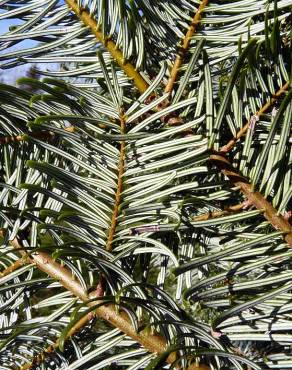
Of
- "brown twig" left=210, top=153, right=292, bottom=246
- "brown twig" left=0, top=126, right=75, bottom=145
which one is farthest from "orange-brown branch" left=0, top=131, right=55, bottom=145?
"brown twig" left=210, top=153, right=292, bottom=246

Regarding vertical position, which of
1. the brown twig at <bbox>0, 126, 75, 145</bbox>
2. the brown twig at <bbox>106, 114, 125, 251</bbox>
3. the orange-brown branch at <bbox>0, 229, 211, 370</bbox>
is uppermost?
the brown twig at <bbox>0, 126, 75, 145</bbox>

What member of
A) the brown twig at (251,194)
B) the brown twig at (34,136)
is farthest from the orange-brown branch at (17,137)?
the brown twig at (251,194)

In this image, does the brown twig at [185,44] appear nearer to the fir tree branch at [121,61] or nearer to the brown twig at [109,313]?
the fir tree branch at [121,61]

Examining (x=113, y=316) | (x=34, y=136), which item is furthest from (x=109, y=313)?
(x=34, y=136)

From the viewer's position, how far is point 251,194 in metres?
0.30

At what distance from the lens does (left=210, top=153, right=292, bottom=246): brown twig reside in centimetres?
30

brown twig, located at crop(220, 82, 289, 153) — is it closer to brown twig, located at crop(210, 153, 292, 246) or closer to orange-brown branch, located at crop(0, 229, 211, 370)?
brown twig, located at crop(210, 153, 292, 246)

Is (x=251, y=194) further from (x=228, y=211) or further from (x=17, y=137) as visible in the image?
(x=17, y=137)

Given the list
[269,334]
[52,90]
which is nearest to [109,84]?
[52,90]

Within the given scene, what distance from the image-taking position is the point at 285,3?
0.30 metres

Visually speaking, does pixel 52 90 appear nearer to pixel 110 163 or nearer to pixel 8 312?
pixel 110 163

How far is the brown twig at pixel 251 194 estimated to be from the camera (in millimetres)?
296

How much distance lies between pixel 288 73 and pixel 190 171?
0.28 feet

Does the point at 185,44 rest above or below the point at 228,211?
above
